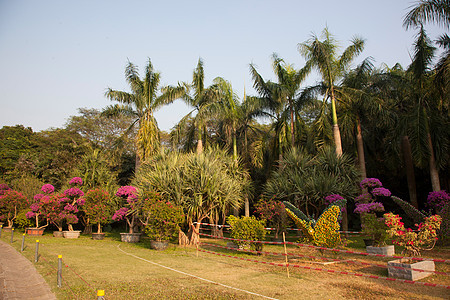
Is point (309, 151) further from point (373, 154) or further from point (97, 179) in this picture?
point (97, 179)

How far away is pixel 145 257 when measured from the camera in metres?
11.1

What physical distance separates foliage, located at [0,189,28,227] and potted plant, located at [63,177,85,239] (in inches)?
124

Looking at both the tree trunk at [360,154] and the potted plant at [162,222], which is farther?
the tree trunk at [360,154]

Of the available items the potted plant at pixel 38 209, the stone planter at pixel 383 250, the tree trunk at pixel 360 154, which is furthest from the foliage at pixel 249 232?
the potted plant at pixel 38 209

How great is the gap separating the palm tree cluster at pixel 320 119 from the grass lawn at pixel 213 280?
199 inches

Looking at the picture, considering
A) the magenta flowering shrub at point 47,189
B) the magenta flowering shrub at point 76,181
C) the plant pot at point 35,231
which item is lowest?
the plant pot at point 35,231

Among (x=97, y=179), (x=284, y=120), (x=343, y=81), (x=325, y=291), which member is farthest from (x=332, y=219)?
(x=97, y=179)

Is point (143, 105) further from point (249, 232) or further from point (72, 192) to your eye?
→ point (249, 232)

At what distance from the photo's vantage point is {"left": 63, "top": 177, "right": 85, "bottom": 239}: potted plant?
55.7ft

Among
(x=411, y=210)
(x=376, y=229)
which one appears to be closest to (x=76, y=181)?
(x=376, y=229)

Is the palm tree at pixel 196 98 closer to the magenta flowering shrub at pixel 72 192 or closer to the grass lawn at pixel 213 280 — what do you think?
the magenta flowering shrub at pixel 72 192

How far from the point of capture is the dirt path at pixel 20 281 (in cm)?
634

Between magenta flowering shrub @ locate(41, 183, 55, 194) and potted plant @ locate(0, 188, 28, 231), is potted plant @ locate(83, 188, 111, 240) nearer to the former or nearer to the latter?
magenta flowering shrub @ locate(41, 183, 55, 194)

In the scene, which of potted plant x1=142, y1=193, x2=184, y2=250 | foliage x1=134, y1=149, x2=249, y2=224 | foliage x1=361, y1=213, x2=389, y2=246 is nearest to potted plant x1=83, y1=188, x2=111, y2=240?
foliage x1=134, y1=149, x2=249, y2=224
